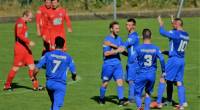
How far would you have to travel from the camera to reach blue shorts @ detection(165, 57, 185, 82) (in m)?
16.2

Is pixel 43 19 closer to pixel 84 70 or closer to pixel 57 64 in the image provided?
pixel 84 70

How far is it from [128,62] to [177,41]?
1613 millimetres

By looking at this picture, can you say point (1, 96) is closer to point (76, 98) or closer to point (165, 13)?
point (76, 98)

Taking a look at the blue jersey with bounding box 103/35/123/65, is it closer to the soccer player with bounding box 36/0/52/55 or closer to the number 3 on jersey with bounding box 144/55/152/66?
the number 3 on jersey with bounding box 144/55/152/66

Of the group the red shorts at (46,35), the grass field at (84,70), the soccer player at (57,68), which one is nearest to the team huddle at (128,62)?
the soccer player at (57,68)

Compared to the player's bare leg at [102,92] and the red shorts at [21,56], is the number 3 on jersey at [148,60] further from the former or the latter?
the red shorts at [21,56]

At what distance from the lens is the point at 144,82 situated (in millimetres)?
14781

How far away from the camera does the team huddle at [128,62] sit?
13.6m

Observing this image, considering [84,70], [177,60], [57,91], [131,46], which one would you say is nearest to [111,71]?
[131,46]

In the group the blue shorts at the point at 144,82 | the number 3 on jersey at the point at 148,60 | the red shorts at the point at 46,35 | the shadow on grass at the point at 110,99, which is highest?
the red shorts at the point at 46,35

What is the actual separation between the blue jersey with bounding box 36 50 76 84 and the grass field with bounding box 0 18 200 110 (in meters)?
2.90

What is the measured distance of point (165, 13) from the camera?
4822 centimetres

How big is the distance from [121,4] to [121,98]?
118ft

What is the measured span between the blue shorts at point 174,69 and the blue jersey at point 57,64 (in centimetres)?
363
